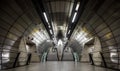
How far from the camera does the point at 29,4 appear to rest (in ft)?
33.2

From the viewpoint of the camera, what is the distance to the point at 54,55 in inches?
1561

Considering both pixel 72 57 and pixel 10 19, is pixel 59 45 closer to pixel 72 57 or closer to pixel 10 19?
pixel 72 57

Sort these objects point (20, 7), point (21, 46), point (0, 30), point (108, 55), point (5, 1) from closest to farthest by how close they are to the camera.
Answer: point (5, 1)
point (0, 30)
point (20, 7)
point (108, 55)
point (21, 46)

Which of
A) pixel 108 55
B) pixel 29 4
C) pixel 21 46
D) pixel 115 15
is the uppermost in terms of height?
pixel 29 4

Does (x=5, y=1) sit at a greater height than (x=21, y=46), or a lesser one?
greater

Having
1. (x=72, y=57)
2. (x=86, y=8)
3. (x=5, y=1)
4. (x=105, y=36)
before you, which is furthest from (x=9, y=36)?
(x=72, y=57)

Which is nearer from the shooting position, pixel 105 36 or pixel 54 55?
pixel 105 36

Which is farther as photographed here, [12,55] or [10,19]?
[12,55]

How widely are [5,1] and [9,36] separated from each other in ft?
12.1

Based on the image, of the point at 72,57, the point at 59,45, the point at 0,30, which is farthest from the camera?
the point at 59,45

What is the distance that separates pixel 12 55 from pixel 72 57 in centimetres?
2803

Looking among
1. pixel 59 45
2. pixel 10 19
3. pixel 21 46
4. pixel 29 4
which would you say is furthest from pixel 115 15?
pixel 59 45

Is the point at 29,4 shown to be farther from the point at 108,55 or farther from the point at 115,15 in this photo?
the point at 108,55

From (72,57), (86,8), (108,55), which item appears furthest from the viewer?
(72,57)
